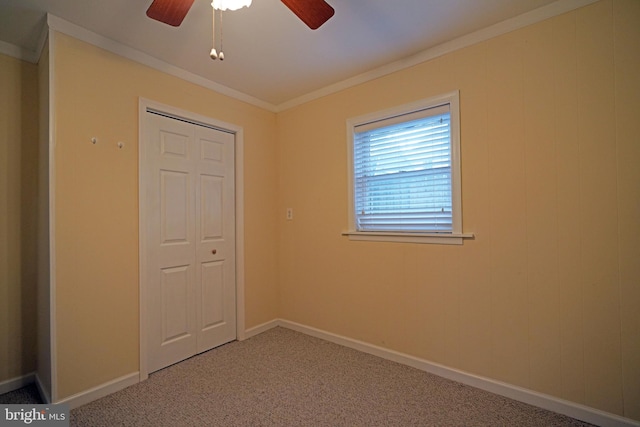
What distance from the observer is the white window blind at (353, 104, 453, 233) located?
2.29m

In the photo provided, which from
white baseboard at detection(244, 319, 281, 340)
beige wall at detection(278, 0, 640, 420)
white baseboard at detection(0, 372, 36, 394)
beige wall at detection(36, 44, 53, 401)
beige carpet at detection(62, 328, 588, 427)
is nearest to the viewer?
beige wall at detection(278, 0, 640, 420)

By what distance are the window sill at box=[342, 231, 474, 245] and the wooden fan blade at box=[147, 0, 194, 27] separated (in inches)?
79.2

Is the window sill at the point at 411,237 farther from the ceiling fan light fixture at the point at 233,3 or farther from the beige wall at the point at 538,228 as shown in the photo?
the ceiling fan light fixture at the point at 233,3

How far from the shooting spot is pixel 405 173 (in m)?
2.47

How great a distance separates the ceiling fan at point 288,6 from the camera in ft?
4.68

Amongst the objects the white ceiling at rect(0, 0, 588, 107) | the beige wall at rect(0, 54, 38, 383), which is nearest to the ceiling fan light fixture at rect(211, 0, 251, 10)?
the white ceiling at rect(0, 0, 588, 107)

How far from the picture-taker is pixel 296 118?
3.24 m

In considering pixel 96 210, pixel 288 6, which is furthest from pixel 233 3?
pixel 96 210

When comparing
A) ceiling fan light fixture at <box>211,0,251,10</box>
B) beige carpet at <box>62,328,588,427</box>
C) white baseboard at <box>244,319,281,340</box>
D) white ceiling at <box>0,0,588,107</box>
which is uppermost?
white ceiling at <box>0,0,588,107</box>

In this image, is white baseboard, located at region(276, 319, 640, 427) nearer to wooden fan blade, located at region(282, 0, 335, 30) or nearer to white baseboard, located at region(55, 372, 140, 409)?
white baseboard, located at region(55, 372, 140, 409)

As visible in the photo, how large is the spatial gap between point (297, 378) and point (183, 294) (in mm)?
1203

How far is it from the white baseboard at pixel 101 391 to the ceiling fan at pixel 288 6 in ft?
7.67

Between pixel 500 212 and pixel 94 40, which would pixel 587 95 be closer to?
pixel 500 212

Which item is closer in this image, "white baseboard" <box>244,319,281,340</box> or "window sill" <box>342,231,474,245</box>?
"window sill" <box>342,231,474,245</box>
